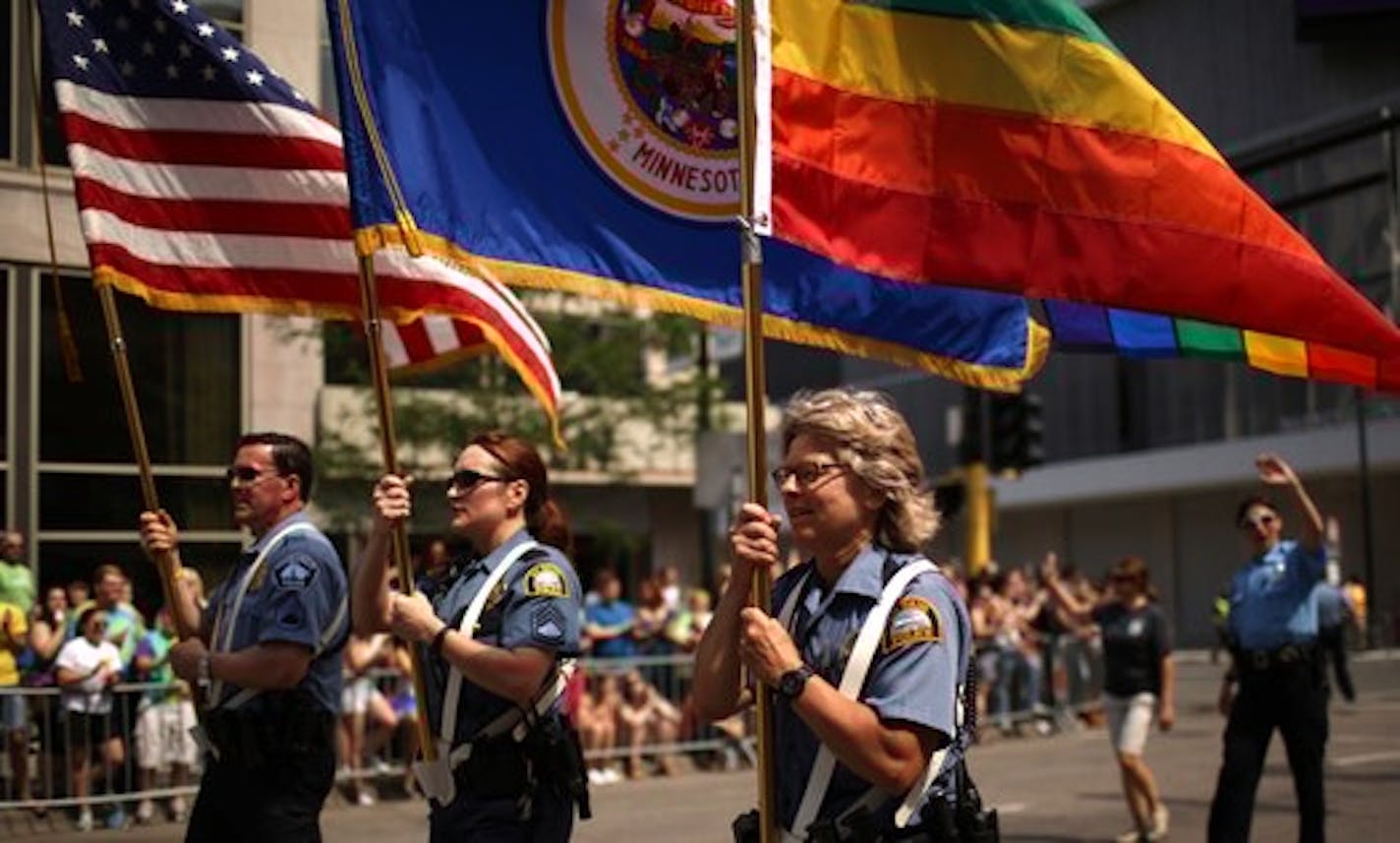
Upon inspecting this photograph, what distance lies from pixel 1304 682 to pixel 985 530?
1379cm

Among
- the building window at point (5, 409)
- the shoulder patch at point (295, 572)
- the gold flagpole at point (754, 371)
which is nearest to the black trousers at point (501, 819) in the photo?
the shoulder patch at point (295, 572)

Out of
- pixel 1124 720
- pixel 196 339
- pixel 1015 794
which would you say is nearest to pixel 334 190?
pixel 1124 720

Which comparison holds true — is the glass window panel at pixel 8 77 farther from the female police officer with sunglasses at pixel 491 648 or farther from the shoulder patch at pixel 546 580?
the shoulder patch at pixel 546 580

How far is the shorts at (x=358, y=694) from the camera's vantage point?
1402 cm

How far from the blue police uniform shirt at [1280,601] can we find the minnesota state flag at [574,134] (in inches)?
170

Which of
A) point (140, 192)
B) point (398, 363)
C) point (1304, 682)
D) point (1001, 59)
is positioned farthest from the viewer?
point (1304, 682)

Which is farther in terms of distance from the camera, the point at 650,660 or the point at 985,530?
the point at 985,530

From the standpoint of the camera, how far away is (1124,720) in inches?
441

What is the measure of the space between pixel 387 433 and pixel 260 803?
126 centimetres

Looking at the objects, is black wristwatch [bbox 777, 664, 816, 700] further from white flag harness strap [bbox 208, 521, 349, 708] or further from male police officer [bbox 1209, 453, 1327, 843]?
male police officer [bbox 1209, 453, 1327, 843]

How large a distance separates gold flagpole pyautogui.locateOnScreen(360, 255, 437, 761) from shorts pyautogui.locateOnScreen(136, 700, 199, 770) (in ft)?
26.8

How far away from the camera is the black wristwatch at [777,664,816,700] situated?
3.86 m

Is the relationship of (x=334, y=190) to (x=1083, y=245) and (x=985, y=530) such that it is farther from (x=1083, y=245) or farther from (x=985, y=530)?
(x=985, y=530)

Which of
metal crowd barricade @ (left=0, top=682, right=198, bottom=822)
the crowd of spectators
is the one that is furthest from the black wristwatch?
metal crowd barricade @ (left=0, top=682, right=198, bottom=822)
